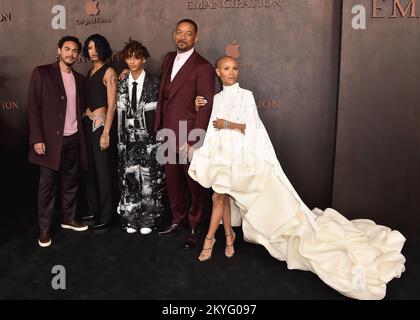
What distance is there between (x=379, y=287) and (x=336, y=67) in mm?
2119

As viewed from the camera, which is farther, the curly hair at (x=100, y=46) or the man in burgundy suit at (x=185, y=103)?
the curly hair at (x=100, y=46)

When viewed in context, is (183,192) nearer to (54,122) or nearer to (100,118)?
(100,118)

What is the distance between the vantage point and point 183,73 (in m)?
3.25

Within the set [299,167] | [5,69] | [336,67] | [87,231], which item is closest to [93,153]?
[87,231]

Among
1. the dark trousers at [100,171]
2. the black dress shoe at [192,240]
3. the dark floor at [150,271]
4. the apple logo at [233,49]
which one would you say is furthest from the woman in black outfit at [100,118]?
the apple logo at [233,49]

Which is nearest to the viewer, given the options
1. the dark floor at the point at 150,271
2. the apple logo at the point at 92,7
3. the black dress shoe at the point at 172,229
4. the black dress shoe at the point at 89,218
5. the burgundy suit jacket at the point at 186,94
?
the dark floor at the point at 150,271

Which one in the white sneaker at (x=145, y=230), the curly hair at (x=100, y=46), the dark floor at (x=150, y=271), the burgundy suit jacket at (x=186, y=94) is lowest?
the dark floor at (x=150, y=271)

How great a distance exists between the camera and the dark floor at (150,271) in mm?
2600

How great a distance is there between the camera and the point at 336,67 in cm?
376

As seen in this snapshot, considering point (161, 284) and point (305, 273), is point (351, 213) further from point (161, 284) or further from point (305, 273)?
point (161, 284)

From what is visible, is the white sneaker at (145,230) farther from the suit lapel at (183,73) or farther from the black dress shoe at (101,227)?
the suit lapel at (183,73)

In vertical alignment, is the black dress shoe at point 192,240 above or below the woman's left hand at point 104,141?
below

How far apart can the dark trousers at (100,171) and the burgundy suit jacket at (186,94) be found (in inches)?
22.7

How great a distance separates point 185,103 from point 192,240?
1.17m
